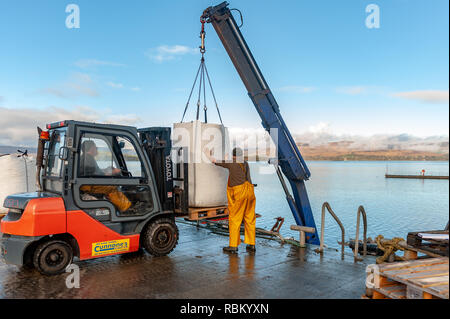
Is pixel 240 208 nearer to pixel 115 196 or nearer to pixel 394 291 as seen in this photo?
pixel 115 196

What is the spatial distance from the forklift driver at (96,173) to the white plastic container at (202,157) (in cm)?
130

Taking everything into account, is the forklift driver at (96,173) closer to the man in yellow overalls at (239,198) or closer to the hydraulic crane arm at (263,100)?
the man in yellow overalls at (239,198)

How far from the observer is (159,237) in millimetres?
6168

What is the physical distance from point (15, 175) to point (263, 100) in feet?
22.8

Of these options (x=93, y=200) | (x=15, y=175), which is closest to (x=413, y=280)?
(x=93, y=200)

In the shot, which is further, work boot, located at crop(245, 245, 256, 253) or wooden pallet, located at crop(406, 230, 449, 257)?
work boot, located at crop(245, 245, 256, 253)

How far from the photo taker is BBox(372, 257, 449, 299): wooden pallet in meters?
3.37

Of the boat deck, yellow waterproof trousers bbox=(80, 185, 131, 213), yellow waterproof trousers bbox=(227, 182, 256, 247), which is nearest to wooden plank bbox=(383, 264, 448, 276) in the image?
the boat deck

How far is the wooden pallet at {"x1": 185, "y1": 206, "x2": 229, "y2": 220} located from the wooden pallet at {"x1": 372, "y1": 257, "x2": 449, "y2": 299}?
129 inches

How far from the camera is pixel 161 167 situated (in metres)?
6.34

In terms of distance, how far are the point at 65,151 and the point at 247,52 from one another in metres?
4.02

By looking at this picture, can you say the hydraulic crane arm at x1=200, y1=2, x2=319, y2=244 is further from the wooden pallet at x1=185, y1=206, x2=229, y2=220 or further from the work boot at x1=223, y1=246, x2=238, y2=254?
the work boot at x1=223, y1=246, x2=238, y2=254

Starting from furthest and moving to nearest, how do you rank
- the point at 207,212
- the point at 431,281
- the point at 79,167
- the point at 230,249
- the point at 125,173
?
1. the point at 207,212
2. the point at 230,249
3. the point at 125,173
4. the point at 79,167
5. the point at 431,281
